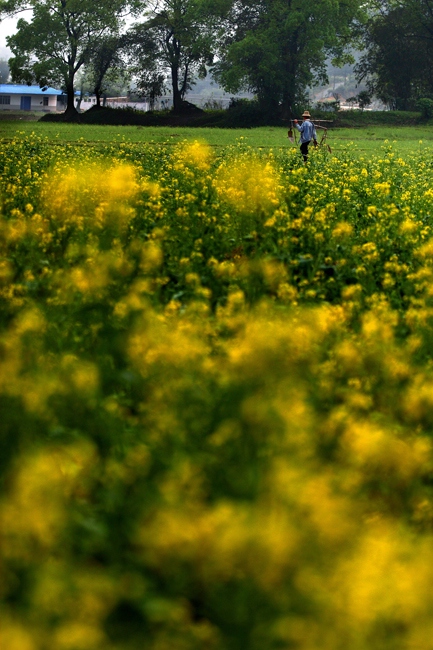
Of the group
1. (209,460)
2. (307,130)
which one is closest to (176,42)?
(307,130)

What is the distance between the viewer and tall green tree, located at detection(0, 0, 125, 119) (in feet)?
147

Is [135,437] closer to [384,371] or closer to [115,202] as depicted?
[384,371]

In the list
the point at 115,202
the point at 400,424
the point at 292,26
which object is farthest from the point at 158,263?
the point at 292,26

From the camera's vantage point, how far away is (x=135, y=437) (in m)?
3.34

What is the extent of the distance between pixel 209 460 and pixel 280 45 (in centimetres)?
4279

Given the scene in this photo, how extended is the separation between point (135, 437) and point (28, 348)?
0.76 meters

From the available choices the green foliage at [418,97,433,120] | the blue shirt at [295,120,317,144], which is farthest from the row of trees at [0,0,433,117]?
the blue shirt at [295,120,317,144]

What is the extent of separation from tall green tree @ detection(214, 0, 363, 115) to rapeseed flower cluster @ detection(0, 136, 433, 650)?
37985 mm

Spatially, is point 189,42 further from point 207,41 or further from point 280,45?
point 280,45

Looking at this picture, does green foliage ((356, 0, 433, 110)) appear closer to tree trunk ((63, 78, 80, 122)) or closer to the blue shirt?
tree trunk ((63, 78, 80, 122))

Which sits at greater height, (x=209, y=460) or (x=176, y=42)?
(x=176, y=42)

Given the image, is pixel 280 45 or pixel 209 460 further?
pixel 280 45

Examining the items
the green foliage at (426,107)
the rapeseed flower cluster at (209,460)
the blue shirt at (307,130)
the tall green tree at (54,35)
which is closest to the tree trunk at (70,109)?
the tall green tree at (54,35)

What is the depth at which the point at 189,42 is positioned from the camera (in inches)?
1805
